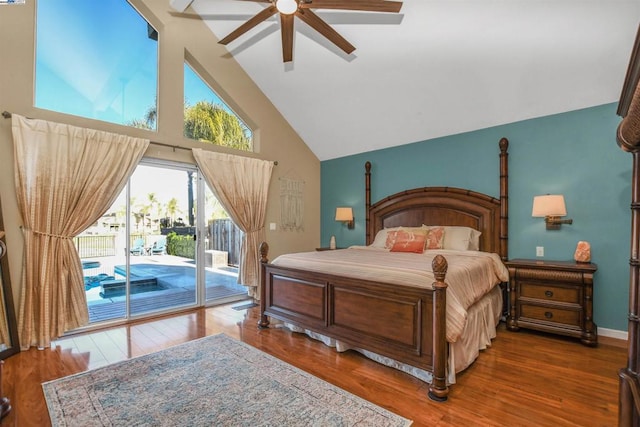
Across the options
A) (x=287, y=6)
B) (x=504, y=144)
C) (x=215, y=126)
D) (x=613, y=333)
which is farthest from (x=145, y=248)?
(x=613, y=333)

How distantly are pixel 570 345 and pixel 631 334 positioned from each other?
2.38 meters

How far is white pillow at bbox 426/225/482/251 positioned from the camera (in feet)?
12.5

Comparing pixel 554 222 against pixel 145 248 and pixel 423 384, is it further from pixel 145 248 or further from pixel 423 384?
pixel 145 248

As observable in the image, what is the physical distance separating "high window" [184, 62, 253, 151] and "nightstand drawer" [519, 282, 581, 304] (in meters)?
4.25

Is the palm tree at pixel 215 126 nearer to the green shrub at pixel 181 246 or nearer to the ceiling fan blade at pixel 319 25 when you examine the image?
the green shrub at pixel 181 246

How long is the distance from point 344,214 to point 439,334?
333 cm

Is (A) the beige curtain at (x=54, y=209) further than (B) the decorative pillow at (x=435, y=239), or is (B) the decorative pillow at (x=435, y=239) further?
(B) the decorative pillow at (x=435, y=239)

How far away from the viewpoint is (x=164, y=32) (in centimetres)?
408

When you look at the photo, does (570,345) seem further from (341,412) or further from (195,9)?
(195,9)

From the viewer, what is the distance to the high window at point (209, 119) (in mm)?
4418

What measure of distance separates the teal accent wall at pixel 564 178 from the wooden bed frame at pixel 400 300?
15 centimetres

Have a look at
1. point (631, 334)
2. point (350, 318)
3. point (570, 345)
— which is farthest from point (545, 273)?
point (631, 334)

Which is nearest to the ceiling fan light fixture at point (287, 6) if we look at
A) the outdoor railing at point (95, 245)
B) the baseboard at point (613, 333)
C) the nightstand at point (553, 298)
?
the outdoor railing at point (95, 245)

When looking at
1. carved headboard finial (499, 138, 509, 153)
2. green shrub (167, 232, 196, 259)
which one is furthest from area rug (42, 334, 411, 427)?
carved headboard finial (499, 138, 509, 153)
